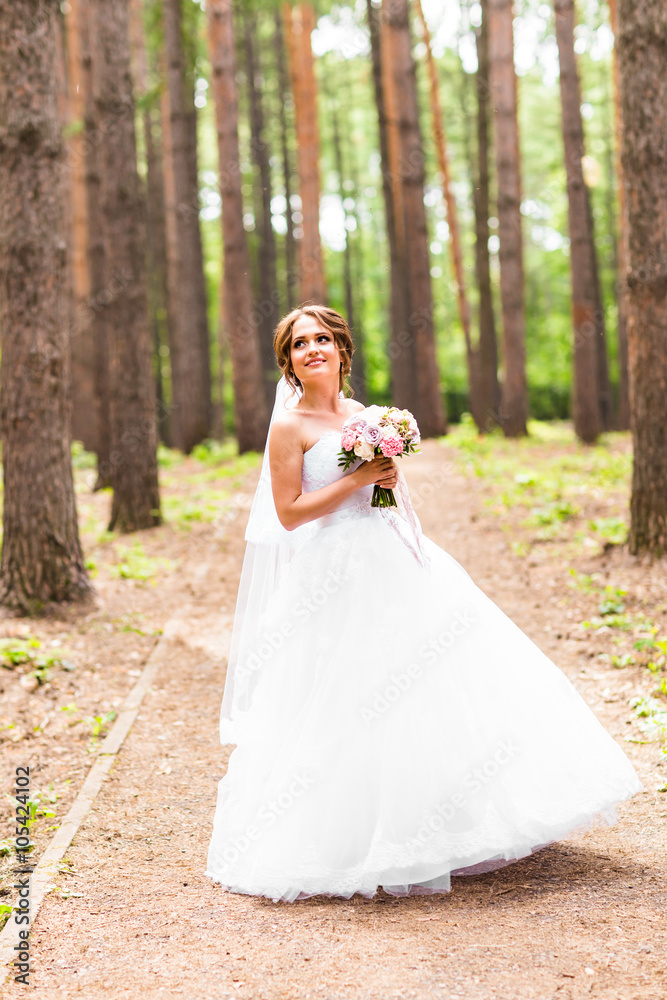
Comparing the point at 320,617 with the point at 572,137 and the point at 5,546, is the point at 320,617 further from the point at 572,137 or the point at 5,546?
the point at 572,137

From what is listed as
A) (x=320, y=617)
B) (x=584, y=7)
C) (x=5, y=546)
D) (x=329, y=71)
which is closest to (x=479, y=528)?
(x=5, y=546)

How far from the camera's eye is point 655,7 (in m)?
7.46

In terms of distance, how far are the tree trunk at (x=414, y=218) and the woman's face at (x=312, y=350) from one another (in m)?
15.9

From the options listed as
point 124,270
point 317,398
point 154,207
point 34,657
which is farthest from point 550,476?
point 154,207

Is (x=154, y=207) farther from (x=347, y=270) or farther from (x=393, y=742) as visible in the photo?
(x=393, y=742)

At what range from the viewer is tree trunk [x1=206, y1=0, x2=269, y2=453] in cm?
1689

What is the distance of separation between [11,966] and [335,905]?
116 cm

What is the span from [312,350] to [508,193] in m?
16.0

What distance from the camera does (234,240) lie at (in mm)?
17609

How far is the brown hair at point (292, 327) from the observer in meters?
3.93

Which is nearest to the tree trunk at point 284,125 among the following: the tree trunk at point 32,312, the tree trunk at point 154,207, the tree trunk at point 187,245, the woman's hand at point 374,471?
the tree trunk at point 154,207

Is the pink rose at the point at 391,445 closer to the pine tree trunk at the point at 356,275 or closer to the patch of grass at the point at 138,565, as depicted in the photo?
the patch of grass at the point at 138,565

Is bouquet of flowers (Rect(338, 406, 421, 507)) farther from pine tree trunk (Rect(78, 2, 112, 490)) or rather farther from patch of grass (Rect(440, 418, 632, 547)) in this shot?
pine tree trunk (Rect(78, 2, 112, 490))

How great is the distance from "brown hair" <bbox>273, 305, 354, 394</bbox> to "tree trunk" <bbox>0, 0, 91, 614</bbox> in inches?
154
